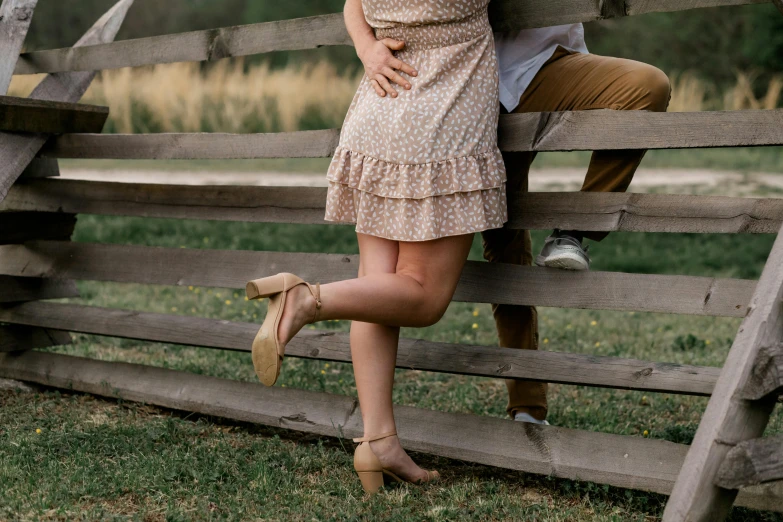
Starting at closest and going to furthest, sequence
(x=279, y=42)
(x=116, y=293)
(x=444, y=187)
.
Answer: (x=444, y=187) < (x=279, y=42) < (x=116, y=293)

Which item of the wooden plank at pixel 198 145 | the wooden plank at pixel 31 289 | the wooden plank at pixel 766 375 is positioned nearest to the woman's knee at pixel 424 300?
the wooden plank at pixel 198 145

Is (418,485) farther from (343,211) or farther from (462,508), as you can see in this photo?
(343,211)

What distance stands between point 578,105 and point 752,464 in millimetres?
1483

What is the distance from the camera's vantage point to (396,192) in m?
2.90

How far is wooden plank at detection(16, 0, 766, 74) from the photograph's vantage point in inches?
118

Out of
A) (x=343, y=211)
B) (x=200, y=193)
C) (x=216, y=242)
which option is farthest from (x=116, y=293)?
(x=343, y=211)

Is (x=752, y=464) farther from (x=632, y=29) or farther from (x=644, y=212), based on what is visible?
(x=632, y=29)

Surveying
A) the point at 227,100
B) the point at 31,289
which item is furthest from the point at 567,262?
the point at 227,100

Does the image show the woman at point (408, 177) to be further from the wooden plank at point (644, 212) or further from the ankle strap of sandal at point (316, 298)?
the wooden plank at point (644, 212)

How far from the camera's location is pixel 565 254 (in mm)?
3180

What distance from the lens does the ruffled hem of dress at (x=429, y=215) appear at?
288 cm

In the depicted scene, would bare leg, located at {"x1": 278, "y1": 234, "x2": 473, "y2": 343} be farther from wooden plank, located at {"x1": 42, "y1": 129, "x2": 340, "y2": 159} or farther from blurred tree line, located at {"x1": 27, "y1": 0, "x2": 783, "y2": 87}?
blurred tree line, located at {"x1": 27, "y1": 0, "x2": 783, "y2": 87}

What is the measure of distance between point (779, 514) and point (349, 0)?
2.32 meters

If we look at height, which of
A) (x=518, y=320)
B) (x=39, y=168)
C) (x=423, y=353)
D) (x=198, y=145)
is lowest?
(x=423, y=353)
